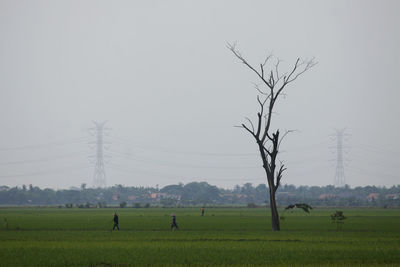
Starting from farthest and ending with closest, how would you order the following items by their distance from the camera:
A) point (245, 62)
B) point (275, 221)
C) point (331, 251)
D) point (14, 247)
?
point (245, 62)
point (275, 221)
point (14, 247)
point (331, 251)

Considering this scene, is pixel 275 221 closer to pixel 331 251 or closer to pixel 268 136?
pixel 268 136

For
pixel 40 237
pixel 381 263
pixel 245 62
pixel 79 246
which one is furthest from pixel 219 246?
pixel 245 62

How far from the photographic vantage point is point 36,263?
29859 millimetres

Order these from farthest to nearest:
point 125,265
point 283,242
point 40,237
Answer: point 40,237, point 283,242, point 125,265

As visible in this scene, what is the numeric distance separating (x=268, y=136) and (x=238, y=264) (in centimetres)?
2988

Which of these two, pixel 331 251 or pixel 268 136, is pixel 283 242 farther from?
pixel 268 136

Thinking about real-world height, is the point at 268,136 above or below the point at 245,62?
below

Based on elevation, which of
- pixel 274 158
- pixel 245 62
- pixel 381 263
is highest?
pixel 245 62

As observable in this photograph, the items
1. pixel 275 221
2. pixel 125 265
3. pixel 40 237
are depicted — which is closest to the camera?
pixel 125 265

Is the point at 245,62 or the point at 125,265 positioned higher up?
the point at 245,62

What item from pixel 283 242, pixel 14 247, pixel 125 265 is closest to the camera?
pixel 125 265

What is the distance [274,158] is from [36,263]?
31.8 meters

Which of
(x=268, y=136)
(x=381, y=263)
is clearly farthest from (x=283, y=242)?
(x=268, y=136)

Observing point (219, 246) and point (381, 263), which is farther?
point (219, 246)
